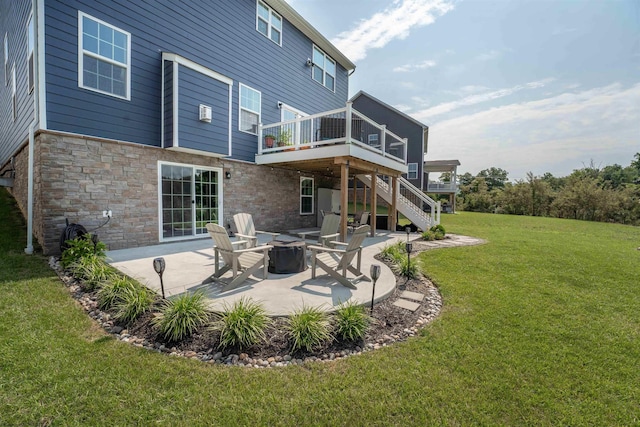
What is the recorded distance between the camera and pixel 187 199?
7871 mm

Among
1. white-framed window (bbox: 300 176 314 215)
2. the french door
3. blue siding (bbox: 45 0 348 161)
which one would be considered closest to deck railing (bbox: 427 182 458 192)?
white-framed window (bbox: 300 176 314 215)

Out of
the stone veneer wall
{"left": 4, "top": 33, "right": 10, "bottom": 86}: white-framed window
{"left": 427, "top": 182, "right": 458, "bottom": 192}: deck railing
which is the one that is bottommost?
the stone veneer wall

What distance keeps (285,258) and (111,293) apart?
2.44m

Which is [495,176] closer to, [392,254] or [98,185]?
[392,254]

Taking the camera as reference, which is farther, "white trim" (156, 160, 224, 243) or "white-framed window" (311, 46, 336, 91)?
"white-framed window" (311, 46, 336, 91)

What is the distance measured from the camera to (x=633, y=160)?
42.3 meters

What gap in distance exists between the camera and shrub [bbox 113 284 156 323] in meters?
3.15

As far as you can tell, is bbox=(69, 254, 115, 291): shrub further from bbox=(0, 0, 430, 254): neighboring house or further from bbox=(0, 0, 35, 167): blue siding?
bbox=(0, 0, 35, 167): blue siding

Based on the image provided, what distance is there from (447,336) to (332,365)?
1.37 meters

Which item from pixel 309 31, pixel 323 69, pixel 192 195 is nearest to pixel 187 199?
pixel 192 195

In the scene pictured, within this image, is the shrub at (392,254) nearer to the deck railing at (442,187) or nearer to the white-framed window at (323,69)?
the white-framed window at (323,69)

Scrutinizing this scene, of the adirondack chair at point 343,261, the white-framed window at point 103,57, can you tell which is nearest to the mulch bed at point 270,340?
the adirondack chair at point 343,261

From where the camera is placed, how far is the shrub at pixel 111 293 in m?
3.49

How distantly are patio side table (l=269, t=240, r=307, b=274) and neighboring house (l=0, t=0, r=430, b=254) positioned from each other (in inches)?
121
